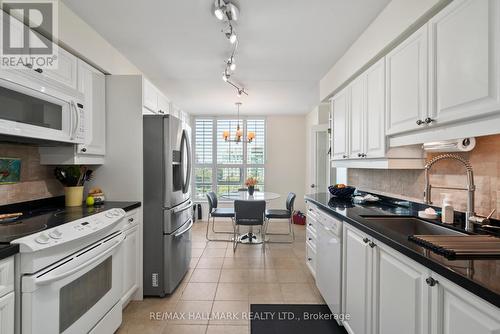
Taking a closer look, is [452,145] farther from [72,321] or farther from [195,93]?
[195,93]

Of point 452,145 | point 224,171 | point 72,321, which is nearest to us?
point 72,321

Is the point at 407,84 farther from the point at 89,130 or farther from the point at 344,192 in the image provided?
the point at 89,130

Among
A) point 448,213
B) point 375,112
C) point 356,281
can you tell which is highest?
point 375,112

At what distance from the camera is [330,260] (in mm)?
2125

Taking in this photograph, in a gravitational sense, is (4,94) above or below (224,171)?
above

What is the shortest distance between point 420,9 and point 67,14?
2.49m

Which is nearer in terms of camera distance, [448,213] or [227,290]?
[448,213]

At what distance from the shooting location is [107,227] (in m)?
1.79

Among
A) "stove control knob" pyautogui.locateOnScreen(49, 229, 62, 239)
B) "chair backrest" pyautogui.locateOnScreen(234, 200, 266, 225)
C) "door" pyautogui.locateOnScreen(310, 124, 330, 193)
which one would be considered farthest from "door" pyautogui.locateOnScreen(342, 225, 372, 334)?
"door" pyautogui.locateOnScreen(310, 124, 330, 193)

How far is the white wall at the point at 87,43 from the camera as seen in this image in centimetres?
193

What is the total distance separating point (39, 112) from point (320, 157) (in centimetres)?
412

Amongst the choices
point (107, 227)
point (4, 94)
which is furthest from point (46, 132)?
point (107, 227)

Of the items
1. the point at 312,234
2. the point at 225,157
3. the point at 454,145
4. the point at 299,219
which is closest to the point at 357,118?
the point at 454,145

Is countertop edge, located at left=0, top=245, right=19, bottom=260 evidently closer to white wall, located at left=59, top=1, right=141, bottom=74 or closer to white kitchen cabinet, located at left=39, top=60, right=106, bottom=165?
white kitchen cabinet, located at left=39, top=60, right=106, bottom=165
